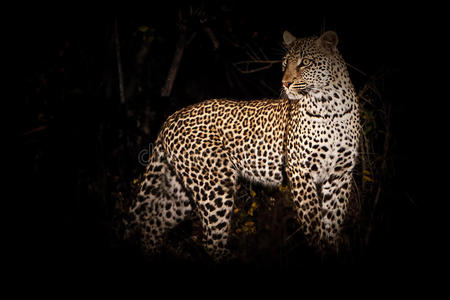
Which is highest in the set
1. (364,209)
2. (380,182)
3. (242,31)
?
(242,31)

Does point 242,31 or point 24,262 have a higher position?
point 242,31

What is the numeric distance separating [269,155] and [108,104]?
107 inches

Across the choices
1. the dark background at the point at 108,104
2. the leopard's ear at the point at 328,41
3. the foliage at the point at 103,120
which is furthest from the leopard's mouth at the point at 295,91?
the dark background at the point at 108,104

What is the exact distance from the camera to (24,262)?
517 centimetres

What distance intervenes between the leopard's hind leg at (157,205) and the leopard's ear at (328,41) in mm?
2178

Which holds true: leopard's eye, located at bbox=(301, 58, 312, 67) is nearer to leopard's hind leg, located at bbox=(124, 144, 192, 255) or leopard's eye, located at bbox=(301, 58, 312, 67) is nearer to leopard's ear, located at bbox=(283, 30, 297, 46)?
leopard's ear, located at bbox=(283, 30, 297, 46)

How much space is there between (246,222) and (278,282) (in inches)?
69.5

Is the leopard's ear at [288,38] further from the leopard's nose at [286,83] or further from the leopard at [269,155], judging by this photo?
the leopard's nose at [286,83]

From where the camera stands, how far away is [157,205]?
5938mm

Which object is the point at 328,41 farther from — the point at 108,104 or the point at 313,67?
the point at 108,104

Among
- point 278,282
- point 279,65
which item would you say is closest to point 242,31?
point 279,65

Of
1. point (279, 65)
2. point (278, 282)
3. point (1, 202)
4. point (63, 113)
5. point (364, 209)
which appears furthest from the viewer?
point (279, 65)

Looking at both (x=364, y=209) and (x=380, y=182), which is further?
(x=364, y=209)

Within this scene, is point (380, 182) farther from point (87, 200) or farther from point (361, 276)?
point (87, 200)
